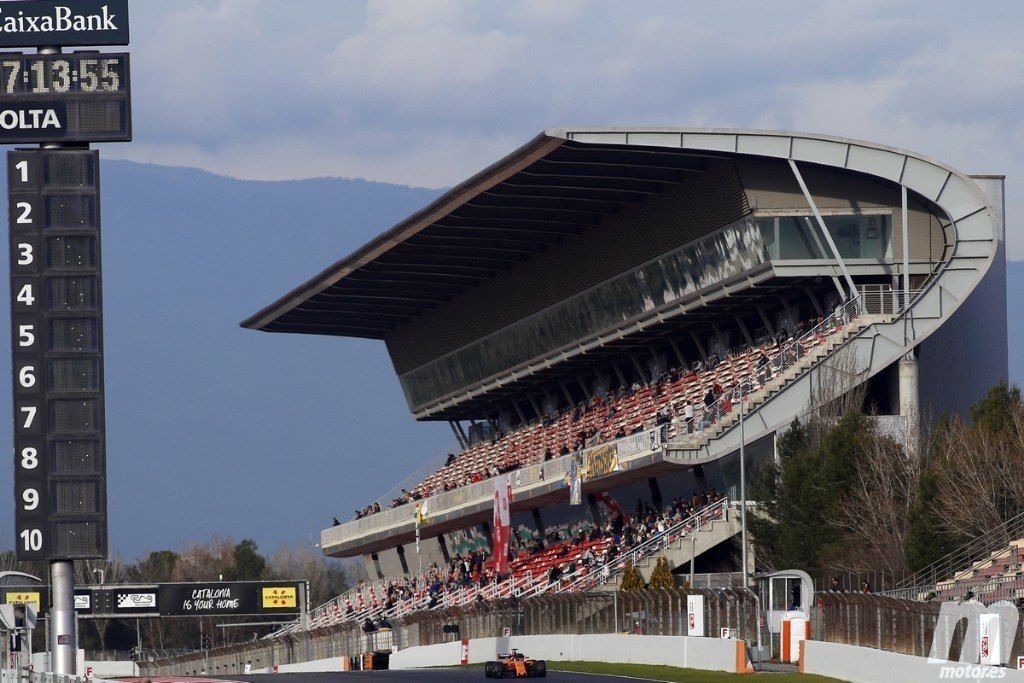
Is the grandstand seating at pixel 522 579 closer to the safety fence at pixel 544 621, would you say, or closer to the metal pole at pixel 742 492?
the metal pole at pixel 742 492

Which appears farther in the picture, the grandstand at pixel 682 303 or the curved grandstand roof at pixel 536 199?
the grandstand at pixel 682 303

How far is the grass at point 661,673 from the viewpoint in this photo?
41.3 metres

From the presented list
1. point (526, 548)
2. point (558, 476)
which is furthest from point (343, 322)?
point (558, 476)

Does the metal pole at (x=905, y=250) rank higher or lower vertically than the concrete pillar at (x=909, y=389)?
higher

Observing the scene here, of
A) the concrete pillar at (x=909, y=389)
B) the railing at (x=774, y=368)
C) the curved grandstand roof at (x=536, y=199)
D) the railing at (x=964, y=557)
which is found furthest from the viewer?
the railing at (x=774, y=368)

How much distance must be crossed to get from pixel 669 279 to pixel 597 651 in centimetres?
2496

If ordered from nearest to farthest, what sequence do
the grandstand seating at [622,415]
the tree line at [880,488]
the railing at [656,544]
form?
1. the tree line at [880,488]
2. the railing at [656,544]
3. the grandstand seating at [622,415]

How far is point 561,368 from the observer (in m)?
92.9

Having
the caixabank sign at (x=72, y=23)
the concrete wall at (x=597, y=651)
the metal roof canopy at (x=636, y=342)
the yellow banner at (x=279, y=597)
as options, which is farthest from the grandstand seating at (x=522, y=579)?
the caixabank sign at (x=72, y=23)

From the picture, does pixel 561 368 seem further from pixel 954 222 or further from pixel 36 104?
pixel 36 104

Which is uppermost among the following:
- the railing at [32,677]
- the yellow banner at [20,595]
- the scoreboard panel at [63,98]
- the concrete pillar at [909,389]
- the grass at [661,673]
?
the scoreboard panel at [63,98]

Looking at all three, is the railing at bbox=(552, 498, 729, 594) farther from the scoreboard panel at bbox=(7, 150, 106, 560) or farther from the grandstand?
the scoreboard panel at bbox=(7, 150, 106, 560)

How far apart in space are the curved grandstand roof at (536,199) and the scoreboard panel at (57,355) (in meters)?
26.7

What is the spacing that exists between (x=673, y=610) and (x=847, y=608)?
10943 mm
